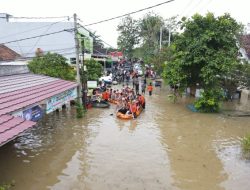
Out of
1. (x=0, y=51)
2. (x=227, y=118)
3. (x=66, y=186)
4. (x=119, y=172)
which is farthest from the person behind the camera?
(x=0, y=51)

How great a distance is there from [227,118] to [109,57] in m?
32.3

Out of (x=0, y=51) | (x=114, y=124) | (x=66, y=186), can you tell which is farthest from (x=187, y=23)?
(x=0, y=51)

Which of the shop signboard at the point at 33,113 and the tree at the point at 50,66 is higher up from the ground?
the tree at the point at 50,66

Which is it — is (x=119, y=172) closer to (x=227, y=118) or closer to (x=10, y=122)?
(x=10, y=122)

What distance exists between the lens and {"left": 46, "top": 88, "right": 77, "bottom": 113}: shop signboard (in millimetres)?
13931

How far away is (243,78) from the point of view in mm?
Answer: 24406

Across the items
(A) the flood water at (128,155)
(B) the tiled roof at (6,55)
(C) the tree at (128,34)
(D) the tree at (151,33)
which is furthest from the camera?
(C) the tree at (128,34)

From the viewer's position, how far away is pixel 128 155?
13281mm

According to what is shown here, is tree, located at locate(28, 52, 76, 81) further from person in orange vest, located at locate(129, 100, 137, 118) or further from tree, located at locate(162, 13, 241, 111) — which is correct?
tree, located at locate(162, 13, 241, 111)

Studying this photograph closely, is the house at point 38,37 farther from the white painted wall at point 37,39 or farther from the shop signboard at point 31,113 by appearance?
the shop signboard at point 31,113

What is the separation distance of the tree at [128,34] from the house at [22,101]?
4860 centimetres

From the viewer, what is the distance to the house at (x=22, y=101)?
29.4 ft

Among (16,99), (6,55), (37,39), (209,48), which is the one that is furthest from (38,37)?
(16,99)

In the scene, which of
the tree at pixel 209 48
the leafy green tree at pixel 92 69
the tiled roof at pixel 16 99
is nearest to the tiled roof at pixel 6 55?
the leafy green tree at pixel 92 69
